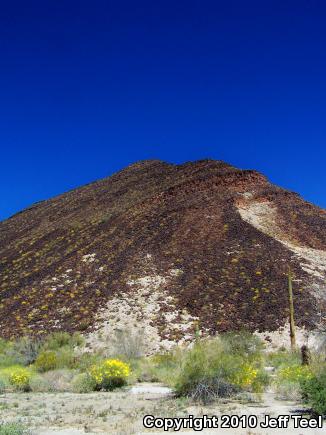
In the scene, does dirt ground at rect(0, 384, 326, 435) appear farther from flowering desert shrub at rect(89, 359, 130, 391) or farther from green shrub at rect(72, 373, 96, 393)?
flowering desert shrub at rect(89, 359, 130, 391)

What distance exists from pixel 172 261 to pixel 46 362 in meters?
14.8

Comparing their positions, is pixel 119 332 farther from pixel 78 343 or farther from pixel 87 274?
pixel 87 274

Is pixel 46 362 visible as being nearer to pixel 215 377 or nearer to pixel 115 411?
pixel 115 411

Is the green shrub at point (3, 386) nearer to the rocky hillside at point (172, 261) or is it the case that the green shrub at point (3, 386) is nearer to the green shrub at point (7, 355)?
the green shrub at point (7, 355)

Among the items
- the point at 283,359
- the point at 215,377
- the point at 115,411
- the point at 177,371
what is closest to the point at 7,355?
the point at 177,371

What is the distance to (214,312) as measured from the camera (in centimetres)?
3064

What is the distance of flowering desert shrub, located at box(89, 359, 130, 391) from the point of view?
18.6m

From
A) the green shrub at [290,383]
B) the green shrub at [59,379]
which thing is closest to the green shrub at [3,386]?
the green shrub at [59,379]

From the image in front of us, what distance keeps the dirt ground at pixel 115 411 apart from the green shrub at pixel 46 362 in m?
5.79

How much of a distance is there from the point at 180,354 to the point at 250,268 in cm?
1259

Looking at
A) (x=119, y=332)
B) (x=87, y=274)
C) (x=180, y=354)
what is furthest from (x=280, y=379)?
(x=87, y=274)

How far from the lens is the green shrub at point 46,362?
2295cm

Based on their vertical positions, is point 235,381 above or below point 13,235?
below

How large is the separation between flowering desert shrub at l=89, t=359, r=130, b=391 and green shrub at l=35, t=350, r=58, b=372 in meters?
4.60
